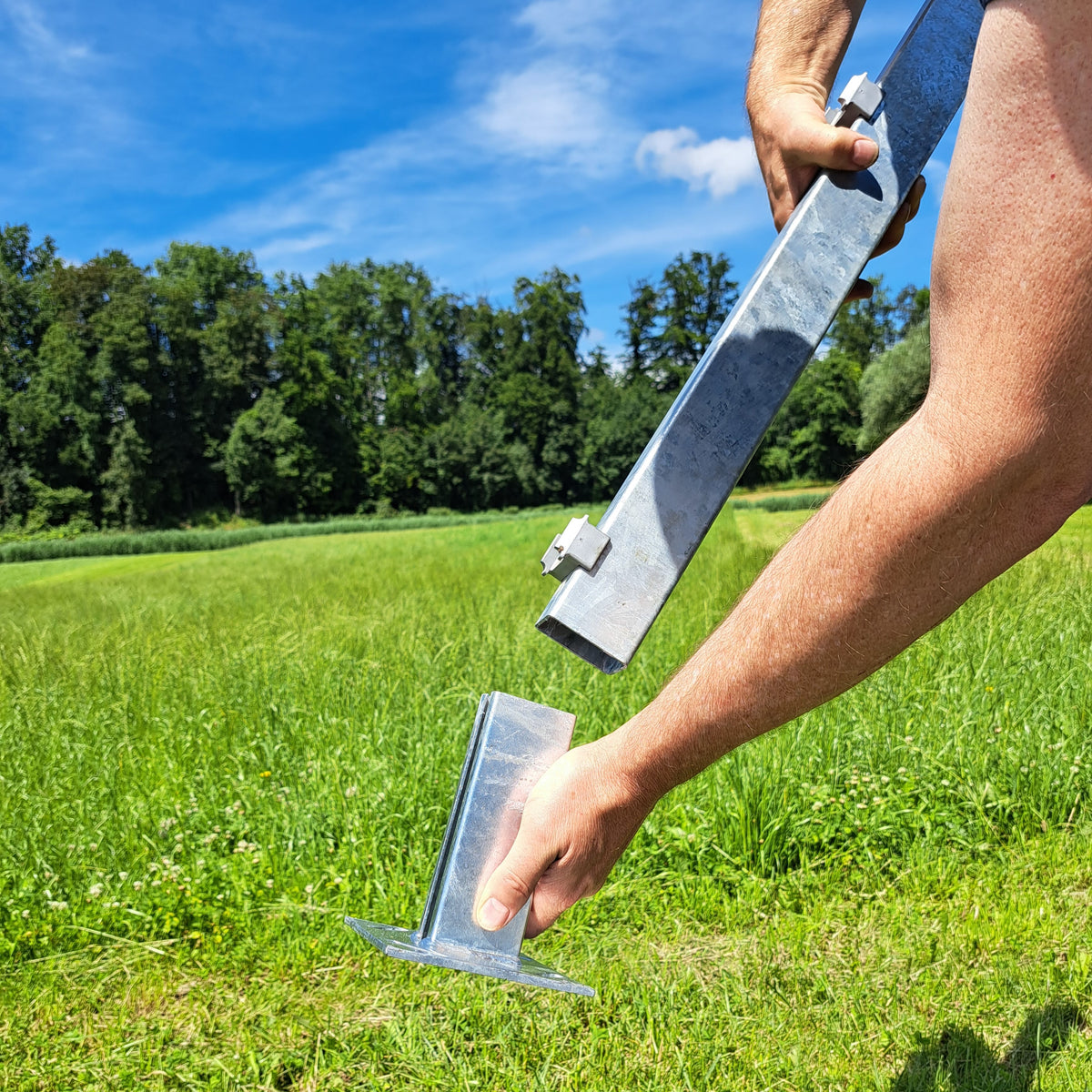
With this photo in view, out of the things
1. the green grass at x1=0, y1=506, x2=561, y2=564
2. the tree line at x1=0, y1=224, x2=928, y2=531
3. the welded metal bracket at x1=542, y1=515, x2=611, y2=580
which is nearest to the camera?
the welded metal bracket at x1=542, y1=515, x2=611, y2=580

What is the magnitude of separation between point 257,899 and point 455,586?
703 cm

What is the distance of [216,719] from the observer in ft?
13.9

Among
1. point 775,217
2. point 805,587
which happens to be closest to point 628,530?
point 805,587

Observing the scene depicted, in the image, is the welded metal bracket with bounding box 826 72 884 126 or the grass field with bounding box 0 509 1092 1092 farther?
the grass field with bounding box 0 509 1092 1092

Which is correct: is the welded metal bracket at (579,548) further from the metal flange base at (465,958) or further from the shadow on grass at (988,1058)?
the shadow on grass at (988,1058)

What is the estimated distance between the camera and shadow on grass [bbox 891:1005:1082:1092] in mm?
1932

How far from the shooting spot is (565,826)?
1146 millimetres

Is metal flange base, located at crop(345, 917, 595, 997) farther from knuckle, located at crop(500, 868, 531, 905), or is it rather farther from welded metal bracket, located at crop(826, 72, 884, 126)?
welded metal bracket, located at crop(826, 72, 884, 126)

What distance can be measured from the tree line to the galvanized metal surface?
48758 millimetres

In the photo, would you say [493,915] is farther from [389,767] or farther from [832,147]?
[389,767]

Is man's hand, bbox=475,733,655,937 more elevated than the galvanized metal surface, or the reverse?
the galvanized metal surface

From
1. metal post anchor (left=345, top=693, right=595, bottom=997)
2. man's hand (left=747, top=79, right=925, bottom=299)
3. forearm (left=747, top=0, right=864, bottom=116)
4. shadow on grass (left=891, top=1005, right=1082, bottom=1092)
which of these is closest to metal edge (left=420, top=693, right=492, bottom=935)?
metal post anchor (left=345, top=693, right=595, bottom=997)

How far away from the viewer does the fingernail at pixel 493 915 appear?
113 cm

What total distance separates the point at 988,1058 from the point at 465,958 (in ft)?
5.28
